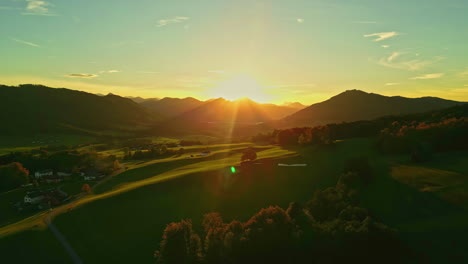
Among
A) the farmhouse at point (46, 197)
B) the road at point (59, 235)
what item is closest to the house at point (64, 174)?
the farmhouse at point (46, 197)

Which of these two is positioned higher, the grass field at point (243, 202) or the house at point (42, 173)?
the grass field at point (243, 202)

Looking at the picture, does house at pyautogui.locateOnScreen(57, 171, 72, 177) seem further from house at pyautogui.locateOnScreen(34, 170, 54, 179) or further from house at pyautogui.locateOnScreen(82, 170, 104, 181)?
house at pyautogui.locateOnScreen(82, 170, 104, 181)

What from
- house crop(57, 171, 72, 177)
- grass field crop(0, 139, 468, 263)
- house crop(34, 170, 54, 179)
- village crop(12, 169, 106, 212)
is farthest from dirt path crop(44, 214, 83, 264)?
A: house crop(34, 170, 54, 179)

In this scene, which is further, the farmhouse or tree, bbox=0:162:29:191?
tree, bbox=0:162:29:191

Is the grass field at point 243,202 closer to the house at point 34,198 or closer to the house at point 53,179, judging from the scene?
the house at point 34,198

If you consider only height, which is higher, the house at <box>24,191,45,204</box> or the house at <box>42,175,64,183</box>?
the house at <box>24,191,45,204</box>
